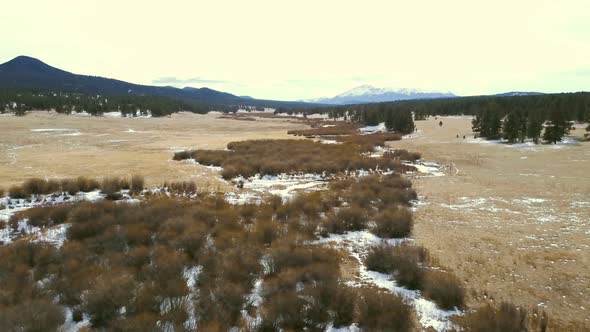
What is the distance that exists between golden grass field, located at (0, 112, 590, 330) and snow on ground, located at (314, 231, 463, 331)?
3.58ft

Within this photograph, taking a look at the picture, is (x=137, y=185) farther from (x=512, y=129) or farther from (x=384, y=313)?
(x=512, y=129)

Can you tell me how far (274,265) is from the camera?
9617 mm

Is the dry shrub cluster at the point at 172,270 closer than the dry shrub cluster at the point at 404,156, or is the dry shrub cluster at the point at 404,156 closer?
the dry shrub cluster at the point at 172,270

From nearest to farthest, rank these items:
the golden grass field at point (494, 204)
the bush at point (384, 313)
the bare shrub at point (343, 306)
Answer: the bush at point (384, 313) < the bare shrub at point (343, 306) < the golden grass field at point (494, 204)

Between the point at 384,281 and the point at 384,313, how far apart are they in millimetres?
2180

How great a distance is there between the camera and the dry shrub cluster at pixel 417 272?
813cm

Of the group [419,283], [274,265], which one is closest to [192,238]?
[274,265]

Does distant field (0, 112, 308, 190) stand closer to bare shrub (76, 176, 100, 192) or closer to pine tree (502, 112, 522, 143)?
bare shrub (76, 176, 100, 192)

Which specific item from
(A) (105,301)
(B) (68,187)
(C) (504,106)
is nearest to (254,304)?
(A) (105,301)

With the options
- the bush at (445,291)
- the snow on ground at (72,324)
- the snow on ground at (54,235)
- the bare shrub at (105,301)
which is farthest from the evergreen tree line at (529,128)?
the snow on ground at (72,324)

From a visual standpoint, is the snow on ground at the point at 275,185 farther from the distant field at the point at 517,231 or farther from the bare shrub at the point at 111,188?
the distant field at the point at 517,231

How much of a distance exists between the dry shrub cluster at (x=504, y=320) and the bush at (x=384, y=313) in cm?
118

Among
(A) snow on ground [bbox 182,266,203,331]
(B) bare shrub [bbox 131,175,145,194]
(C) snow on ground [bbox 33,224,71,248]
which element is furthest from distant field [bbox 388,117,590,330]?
(B) bare shrub [bbox 131,175,145,194]

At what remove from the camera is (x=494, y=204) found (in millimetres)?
16844
